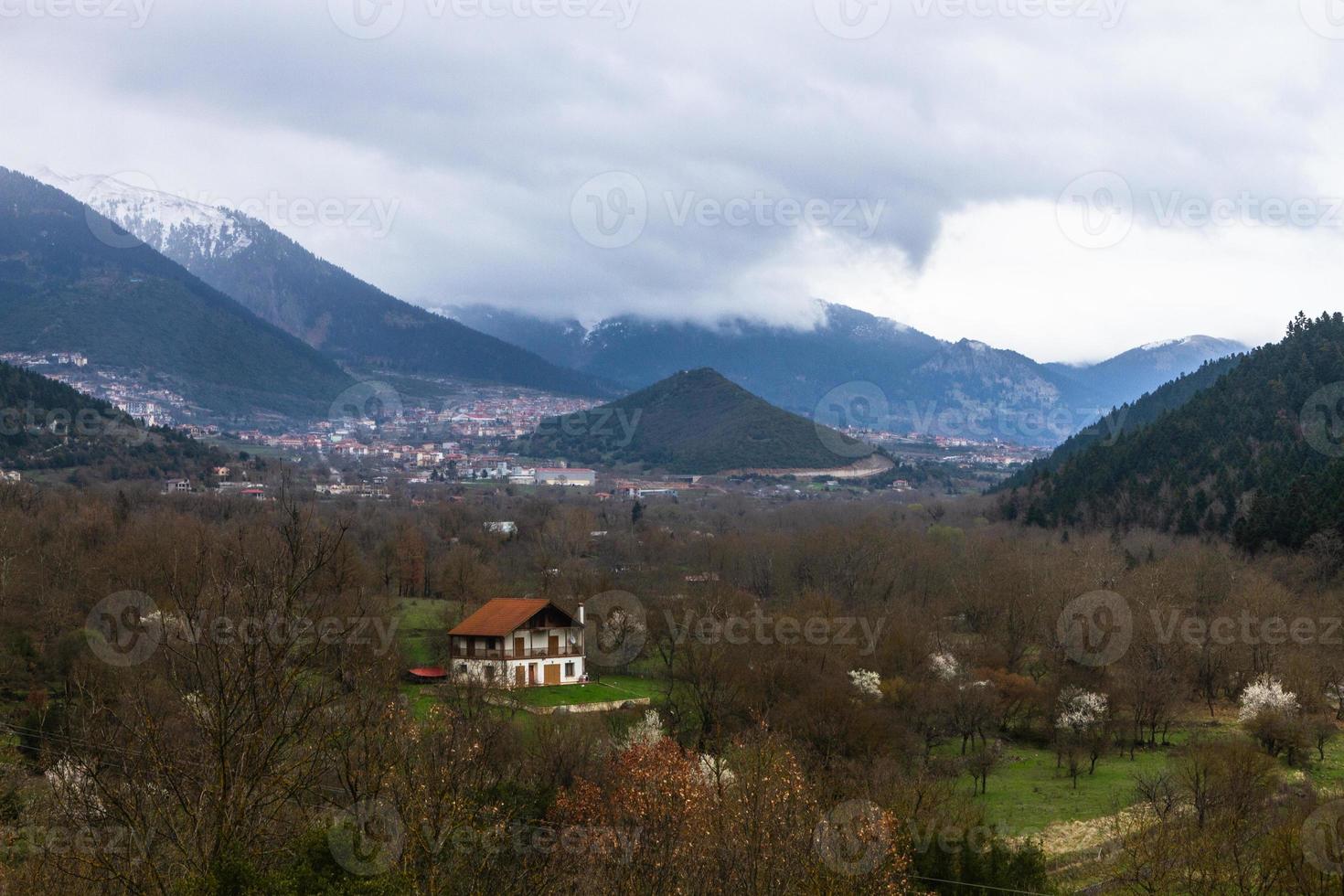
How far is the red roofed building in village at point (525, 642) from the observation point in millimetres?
43688

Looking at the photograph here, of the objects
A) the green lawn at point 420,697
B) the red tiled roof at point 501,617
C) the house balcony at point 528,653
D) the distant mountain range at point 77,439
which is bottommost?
the green lawn at point 420,697

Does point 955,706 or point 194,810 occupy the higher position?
point 194,810

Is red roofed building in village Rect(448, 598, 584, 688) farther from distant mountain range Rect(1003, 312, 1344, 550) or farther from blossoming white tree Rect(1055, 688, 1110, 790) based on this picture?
distant mountain range Rect(1003, 312, 1344, 550)

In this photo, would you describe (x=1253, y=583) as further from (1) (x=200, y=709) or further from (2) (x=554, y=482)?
(2) (x=554, y=482)

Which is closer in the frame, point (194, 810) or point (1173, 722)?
point (194, 810)

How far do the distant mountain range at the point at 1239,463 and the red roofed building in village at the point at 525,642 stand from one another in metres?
41.6

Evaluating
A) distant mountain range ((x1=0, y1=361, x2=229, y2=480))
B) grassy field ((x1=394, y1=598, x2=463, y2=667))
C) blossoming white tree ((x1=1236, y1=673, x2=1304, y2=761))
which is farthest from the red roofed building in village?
distant mountain range ((x1=0, y1=361, x2=229, y2=480))

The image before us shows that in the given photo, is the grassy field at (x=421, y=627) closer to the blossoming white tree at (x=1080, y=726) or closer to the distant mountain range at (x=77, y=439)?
the blossoming white tree at (x=1080, y=726)

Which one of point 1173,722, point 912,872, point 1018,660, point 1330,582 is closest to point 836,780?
point 912,872

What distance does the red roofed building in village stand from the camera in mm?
43688

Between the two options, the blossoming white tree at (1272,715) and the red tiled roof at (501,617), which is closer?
the blossoming white tree at (1272,715)

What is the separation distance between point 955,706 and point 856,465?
434 feet

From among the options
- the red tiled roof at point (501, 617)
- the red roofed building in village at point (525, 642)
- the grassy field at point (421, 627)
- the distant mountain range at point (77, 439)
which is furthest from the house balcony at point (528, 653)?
the distant mountain range at point (77, 439)

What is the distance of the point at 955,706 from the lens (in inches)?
1474
